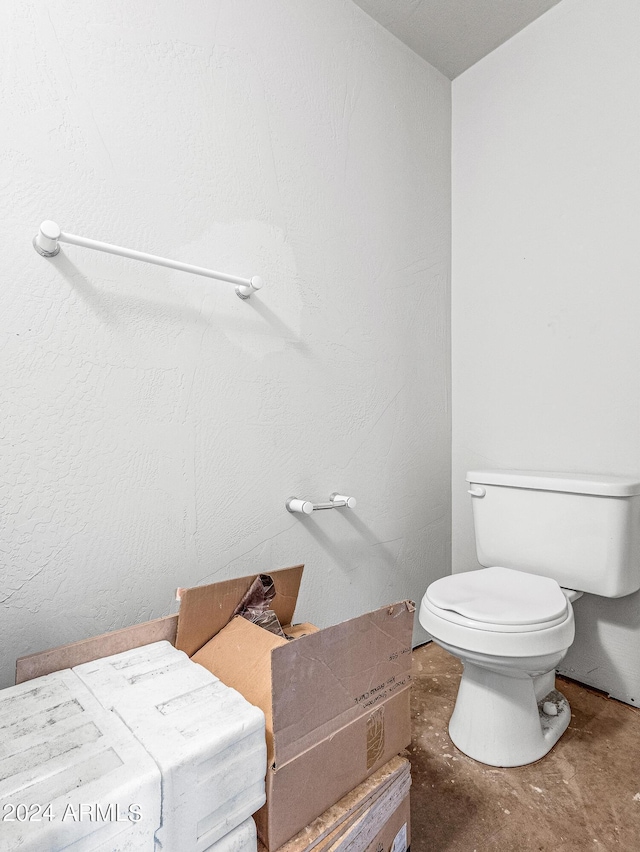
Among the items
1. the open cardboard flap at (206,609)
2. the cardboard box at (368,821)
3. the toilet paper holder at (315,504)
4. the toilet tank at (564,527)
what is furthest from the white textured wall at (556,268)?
the open cardboard flap at (206,609)

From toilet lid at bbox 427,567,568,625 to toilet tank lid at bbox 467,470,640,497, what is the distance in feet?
0.90

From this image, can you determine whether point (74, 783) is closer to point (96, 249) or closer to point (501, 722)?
point (96, 249)

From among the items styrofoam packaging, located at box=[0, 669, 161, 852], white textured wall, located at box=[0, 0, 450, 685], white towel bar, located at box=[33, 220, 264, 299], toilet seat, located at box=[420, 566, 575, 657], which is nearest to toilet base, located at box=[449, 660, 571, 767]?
toilet seat, located at box=[420, 566, 575, 657]

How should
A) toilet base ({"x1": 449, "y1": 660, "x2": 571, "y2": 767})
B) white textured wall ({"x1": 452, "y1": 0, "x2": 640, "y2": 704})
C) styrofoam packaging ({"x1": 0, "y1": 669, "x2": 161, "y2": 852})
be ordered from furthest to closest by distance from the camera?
white textured wall ({"x1": 452, "y1": 0, "x2": 640, "y2": 704}), toilet base ({"x1": 449, "y1": 660, "x2": 571, "y2": 767}), styrofoam packaging ({"x1": 0, "y1": 669, "x2": 161, "y2": 852})

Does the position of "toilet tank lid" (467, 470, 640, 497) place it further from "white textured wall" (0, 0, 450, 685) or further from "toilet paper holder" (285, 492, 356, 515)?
"toilet paper holder" (285, 492, 356, 515)

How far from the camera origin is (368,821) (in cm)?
83

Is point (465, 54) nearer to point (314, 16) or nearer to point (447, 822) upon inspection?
point (314, 16)

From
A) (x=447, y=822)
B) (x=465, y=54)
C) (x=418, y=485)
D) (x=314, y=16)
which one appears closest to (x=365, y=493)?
(x=418, y=485)

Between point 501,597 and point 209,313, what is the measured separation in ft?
3.52

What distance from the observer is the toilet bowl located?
112 centimetres

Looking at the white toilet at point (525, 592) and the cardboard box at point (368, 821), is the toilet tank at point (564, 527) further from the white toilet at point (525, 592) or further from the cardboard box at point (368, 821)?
the cardboard box at point (368, 821)

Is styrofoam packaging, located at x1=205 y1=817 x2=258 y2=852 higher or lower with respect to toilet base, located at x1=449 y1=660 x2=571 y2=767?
higher

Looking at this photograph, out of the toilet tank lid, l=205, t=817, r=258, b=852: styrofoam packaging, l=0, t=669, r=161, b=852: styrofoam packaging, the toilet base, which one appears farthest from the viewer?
the toilet tank lid

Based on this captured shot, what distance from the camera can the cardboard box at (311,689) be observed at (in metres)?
0.74
